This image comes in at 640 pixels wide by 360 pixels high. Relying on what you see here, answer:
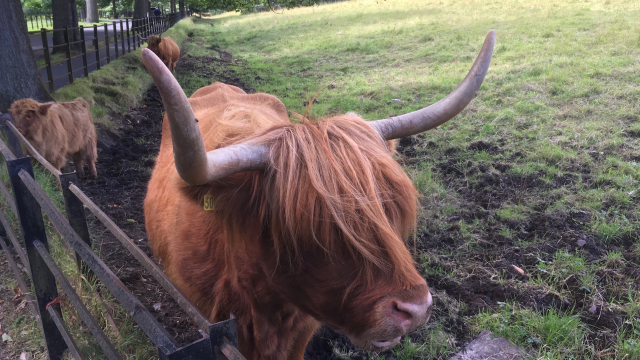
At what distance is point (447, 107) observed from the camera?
2000 mm

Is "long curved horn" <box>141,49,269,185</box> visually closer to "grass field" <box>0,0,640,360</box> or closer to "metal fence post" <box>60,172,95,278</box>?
"metal fence post" <box>60,172,95,278</box>

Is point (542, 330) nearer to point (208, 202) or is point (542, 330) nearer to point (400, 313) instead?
point (400, 313)

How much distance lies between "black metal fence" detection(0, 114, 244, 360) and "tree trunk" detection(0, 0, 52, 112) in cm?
347

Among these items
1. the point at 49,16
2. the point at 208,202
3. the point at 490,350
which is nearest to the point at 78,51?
the point at 208,202

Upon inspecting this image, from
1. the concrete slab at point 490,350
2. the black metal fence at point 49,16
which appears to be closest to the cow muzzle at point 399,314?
the concrete slab at point 490,350

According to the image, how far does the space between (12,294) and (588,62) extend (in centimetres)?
1049

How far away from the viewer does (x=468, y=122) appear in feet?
23.0

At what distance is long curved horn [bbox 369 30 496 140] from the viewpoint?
1990 mm

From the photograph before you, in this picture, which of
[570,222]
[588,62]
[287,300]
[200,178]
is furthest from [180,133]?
[588,62]

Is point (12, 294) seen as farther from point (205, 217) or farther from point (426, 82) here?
point (426, 82)

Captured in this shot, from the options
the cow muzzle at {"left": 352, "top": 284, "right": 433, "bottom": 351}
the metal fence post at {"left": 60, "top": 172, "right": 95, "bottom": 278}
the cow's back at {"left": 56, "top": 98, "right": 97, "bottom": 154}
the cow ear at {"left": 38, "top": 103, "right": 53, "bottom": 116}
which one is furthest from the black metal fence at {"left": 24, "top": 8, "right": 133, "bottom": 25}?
the cow muzzle at {"left": 352, "top": 284, "right": 433, "bottom": 351}

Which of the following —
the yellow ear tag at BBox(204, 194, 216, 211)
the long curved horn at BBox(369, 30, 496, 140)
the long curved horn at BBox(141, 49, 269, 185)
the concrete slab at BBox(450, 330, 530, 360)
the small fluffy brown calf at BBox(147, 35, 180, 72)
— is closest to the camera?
the long curved horn at BBox(141, 49, 269, 185)

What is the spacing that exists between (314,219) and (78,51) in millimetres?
14652

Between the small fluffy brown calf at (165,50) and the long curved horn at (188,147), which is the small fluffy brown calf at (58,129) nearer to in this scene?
the long curved horn at (188,147)
